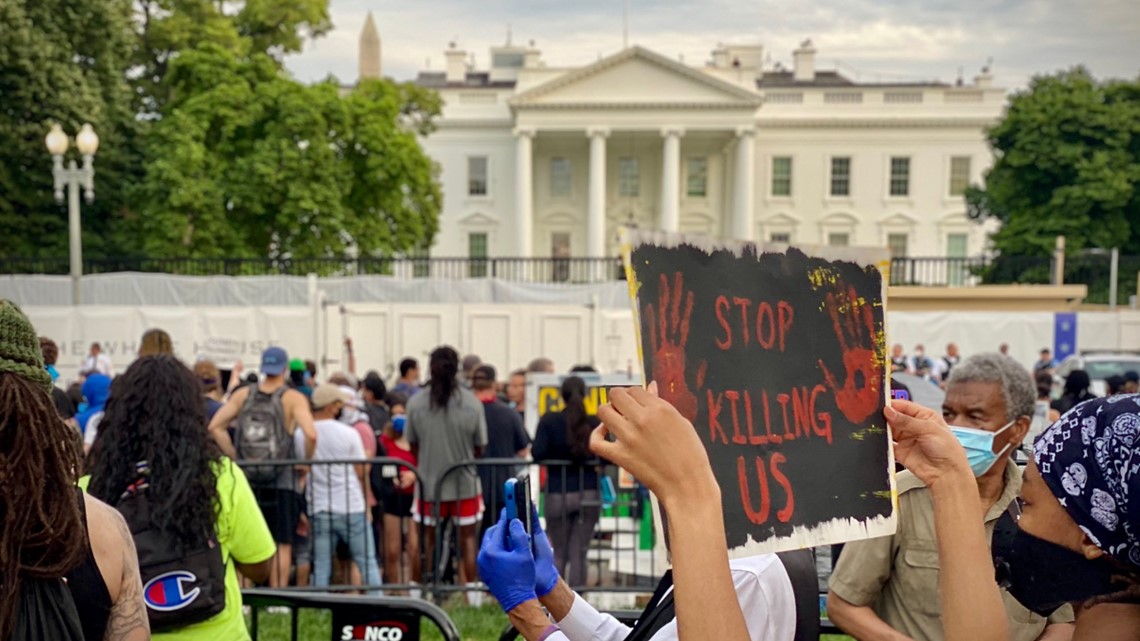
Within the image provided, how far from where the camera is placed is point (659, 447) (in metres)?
1.50

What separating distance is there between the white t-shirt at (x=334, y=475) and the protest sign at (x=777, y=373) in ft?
18.5

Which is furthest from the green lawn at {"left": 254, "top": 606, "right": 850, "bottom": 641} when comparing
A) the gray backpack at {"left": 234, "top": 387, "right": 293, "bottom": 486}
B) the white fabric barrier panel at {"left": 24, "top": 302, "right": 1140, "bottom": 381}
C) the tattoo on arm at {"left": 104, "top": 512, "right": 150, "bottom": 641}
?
the white fabric barrier panel at {"left": 24, "top": 302, "right": 1140, "bottom": 381}

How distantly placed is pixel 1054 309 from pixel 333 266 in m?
20.6

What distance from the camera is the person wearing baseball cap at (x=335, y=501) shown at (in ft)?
23.2

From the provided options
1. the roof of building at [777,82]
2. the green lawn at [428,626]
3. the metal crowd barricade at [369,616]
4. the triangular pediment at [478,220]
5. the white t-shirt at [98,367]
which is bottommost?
the green lawn at [428,626]

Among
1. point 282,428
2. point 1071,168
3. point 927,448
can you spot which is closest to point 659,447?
point 927,448

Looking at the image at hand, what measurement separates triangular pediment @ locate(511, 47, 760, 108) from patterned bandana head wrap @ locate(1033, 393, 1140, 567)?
170ft

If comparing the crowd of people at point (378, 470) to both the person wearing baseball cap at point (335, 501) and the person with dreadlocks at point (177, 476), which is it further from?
the person with dreadlocks at point (177, 476)

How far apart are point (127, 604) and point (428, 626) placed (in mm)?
4322

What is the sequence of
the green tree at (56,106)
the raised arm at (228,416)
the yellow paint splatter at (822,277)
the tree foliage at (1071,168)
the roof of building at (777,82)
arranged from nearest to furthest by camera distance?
1. the yellow paint splatter at (822,277)
2. the raised arm at (228,416)
3. the green tree at (56,106)
4. the tree foliage at (1071,168)
5. the roof of building at (777,82)

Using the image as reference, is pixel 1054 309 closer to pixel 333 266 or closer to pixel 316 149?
pixel 333 266

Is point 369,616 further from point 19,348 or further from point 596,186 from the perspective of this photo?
point 596,186

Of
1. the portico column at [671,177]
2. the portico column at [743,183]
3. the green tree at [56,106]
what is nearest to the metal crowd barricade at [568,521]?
the green tree at [56,106]

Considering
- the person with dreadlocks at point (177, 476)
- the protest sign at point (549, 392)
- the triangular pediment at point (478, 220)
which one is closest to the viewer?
the person with dreadlocks at point (177, 476)
